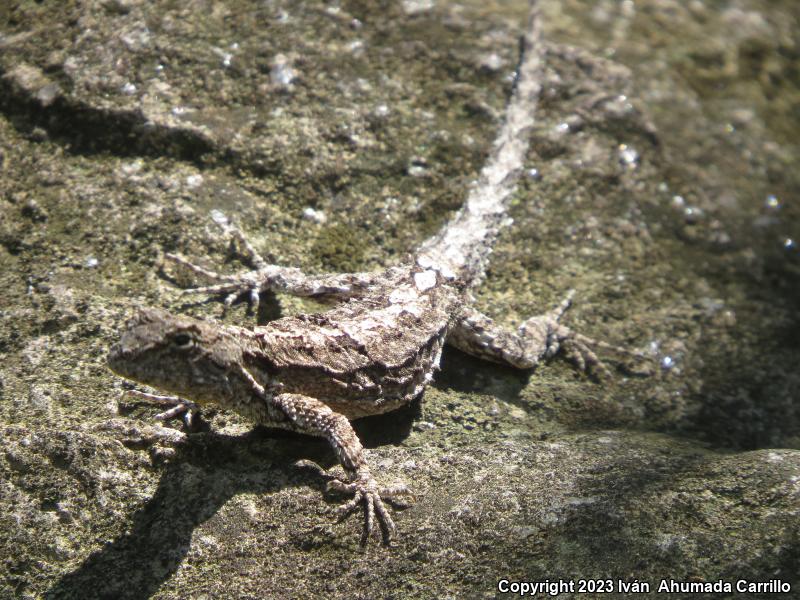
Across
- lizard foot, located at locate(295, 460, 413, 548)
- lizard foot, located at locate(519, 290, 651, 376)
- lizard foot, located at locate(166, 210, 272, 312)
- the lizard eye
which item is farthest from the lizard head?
lizard foot, located at locate(519, 290, 651, 376)

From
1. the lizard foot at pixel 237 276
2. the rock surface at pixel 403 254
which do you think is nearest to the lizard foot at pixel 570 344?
the rock surface at pixel 403 254

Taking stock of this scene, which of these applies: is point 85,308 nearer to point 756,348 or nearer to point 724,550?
point 724,550

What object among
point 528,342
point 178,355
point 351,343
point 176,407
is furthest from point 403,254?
point 178,355

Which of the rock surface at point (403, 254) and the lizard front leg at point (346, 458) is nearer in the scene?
the rock surface at point (403, 254)

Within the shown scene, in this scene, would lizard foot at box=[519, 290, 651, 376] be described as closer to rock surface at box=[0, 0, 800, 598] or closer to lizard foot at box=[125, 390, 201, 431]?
rock surface at box=[0, 0, 800, 598]

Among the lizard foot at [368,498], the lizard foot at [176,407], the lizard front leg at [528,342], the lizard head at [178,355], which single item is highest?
the lizard head at [178,355]

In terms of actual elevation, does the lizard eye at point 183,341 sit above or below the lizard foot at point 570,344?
above

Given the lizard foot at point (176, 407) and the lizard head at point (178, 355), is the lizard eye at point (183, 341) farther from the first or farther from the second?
the lizard foot at point (176, 407)
